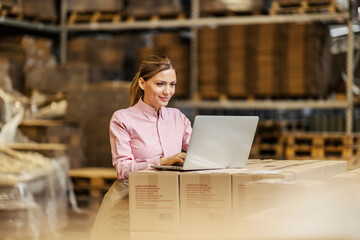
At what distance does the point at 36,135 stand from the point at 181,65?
7.39 ft

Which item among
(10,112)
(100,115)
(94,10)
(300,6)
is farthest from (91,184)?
(300,6)

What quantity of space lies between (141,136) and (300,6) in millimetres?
5229

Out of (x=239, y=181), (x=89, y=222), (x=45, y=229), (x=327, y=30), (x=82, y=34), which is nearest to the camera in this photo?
(x=239, y=181)

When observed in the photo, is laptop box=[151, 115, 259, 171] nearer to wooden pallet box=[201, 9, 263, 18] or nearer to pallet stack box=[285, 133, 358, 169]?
pallet stack box=[285, 133, 358, 169]

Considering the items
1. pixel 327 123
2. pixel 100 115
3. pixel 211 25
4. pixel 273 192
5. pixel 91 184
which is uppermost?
pixel 211 25

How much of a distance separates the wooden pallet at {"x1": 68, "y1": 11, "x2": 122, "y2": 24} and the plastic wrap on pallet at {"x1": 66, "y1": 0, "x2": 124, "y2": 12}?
0.08m

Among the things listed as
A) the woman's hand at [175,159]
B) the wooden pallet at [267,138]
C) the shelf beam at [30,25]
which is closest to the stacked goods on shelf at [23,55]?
the shelf beam at [30,25]

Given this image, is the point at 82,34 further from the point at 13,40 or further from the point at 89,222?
the point at 89,222

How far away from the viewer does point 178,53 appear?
870cm

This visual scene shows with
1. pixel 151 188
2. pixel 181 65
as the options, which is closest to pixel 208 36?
pixel 181 65

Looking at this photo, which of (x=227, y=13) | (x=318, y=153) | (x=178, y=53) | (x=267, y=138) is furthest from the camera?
(x=178, y=53)

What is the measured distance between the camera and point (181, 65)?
28.5ft

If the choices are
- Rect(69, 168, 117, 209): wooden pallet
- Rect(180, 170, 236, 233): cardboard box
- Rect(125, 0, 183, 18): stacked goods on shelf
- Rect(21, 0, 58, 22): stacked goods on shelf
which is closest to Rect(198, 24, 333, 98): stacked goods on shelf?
Rect(125, 0, 183, 18): stacked goods on shelf

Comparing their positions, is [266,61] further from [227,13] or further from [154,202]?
[154,202]
